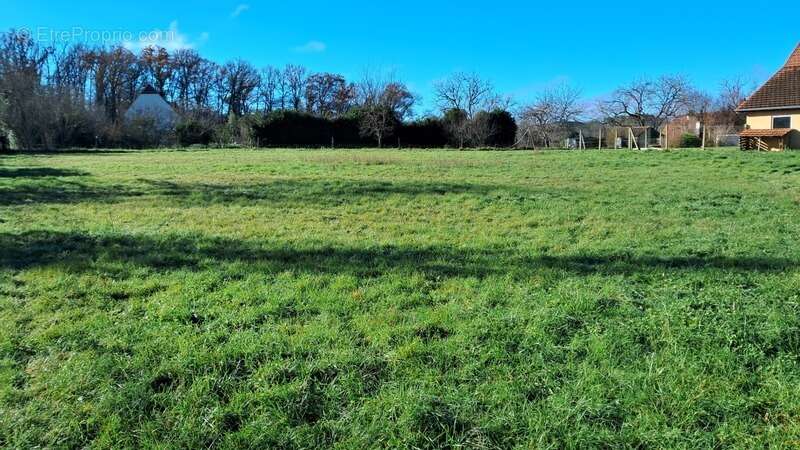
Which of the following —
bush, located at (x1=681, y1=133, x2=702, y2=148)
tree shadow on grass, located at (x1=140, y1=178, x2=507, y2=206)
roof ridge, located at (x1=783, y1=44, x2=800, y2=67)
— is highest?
roof ridge, located at (x1=783, y1=44, x2=800, y2=67)

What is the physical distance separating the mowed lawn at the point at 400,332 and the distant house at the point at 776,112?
70.6 feet

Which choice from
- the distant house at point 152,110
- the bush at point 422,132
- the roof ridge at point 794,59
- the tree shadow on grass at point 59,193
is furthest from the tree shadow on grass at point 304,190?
the distant house at point 152,110

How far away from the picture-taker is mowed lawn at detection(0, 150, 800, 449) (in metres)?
2.02

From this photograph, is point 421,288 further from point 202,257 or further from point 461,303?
point 202,257

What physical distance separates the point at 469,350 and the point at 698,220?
513 cm

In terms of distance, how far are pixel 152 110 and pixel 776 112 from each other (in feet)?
141

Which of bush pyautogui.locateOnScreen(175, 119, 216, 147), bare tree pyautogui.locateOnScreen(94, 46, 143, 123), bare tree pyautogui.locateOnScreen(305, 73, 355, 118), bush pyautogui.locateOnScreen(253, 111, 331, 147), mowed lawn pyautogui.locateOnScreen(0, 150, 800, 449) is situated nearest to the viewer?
mowed lawn pyautogui.locateOnScreen(0, 150, 800, 449)

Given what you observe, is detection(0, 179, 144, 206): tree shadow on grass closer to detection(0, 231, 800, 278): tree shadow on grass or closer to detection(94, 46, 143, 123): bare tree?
detection(0, 231, 800, 278): tree shadow on grass

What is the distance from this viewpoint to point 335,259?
14.6 feet

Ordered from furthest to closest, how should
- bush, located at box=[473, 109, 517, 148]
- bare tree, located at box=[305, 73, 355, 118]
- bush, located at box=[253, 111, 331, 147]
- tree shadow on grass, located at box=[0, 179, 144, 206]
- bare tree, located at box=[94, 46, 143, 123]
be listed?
bare tree, located at box=[305, 73, 355, 118] < bare tree, located at box=[94, 46, 143, 123] < bush, located at box=[253, 111, 331, 147] < bush, located at box=[473, 109, 517, 148] < tree shadow on grass, located at box=[0, 179, 144, 206]

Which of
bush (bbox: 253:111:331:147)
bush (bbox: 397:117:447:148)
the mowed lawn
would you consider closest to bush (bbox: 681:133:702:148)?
bush (bbox: 397:117:447:148)

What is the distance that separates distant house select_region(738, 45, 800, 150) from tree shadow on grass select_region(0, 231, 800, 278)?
2413 cm

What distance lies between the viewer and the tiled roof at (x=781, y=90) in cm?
2347

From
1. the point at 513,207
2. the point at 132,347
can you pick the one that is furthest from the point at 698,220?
the point at 132,347
